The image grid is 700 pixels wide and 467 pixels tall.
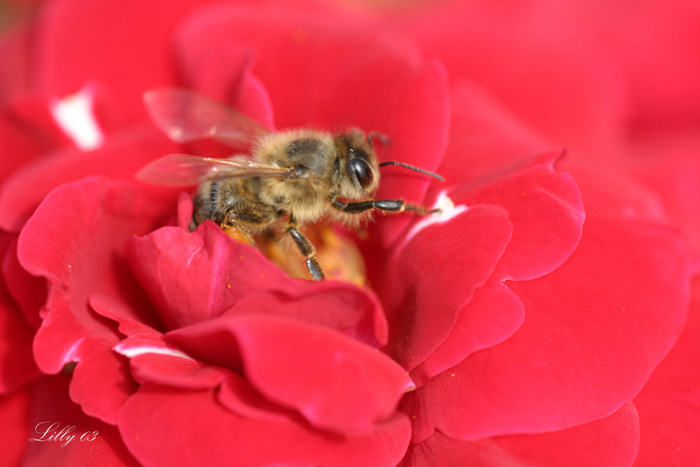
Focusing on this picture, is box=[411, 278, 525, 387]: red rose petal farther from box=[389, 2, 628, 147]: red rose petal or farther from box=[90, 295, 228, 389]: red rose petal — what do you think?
box=[389, 2, 628, 147]: red rose petal

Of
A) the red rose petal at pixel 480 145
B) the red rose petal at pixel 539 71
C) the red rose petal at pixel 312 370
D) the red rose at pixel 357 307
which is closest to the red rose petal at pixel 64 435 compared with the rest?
the red rose at pixel 357 307

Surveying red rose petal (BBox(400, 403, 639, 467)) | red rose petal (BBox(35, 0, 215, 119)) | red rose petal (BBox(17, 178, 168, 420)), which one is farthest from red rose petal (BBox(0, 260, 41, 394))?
red rose petal (BBox(400, 403, 639, 467))

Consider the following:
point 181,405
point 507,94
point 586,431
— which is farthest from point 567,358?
point 507,94

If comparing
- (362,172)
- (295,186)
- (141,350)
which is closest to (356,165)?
(362,172)

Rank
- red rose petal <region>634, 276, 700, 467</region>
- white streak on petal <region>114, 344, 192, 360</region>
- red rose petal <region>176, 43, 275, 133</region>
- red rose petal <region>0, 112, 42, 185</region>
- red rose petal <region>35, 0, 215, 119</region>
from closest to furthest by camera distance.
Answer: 1. white streak on petal <region>114, 344, 192, 360</region>
2. red rose petal <region>634, 276, 700, 467</region>
3. red rose petal <region>176, 43, 275, 133</region>
4. red rose petal <region>0, 112, 42, 185</region>
5. red rose petal <region>35, 0, 215, 119</region>

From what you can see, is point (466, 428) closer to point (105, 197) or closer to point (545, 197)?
point (545, 197)

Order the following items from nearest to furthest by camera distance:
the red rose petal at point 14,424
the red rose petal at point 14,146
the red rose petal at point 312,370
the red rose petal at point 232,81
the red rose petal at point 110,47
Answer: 1. the red rose petal at point 312,370
2. the red rose petal at point 14,424
3. the red rose petal at point 232,81
4. the red rose petal at point 14,146
5. the red rose petal at point 110,47

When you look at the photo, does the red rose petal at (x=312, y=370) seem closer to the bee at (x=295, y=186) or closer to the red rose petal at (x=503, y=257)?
the red rose petal at (x=503, y=257)
